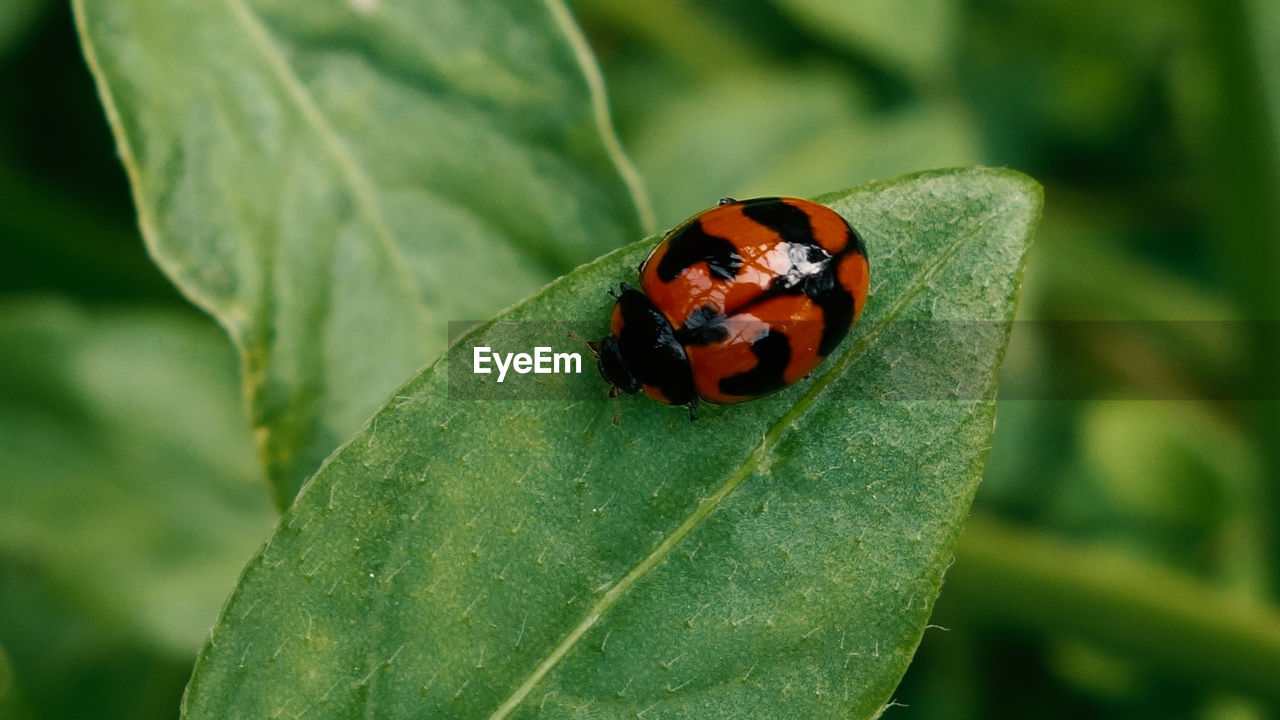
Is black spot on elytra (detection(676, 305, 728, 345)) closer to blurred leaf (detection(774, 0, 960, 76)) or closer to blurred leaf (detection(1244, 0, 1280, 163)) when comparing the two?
blurred leaf (detection(774, 0, 960, 76))

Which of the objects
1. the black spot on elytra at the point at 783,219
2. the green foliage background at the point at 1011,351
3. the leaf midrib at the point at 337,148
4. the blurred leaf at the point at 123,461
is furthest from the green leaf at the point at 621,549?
the blurred leaf at the point at 123,461

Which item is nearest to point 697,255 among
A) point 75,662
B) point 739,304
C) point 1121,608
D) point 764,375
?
point 739,304

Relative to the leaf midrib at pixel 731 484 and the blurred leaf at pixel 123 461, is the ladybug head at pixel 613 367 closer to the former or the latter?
the leaf midrib at pixel 731 484

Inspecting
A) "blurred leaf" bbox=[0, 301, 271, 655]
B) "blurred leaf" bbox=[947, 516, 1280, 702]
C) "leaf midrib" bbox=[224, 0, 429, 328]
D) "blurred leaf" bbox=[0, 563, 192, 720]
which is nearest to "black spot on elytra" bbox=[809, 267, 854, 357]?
"leaf midrib" bbox=[224, 0, 429, 328]

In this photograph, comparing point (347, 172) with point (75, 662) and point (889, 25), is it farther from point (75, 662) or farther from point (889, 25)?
point (889, 25)

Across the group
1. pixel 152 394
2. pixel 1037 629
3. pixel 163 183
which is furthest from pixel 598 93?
pixel 1037 629

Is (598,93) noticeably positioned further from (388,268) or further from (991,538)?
(991,538)
